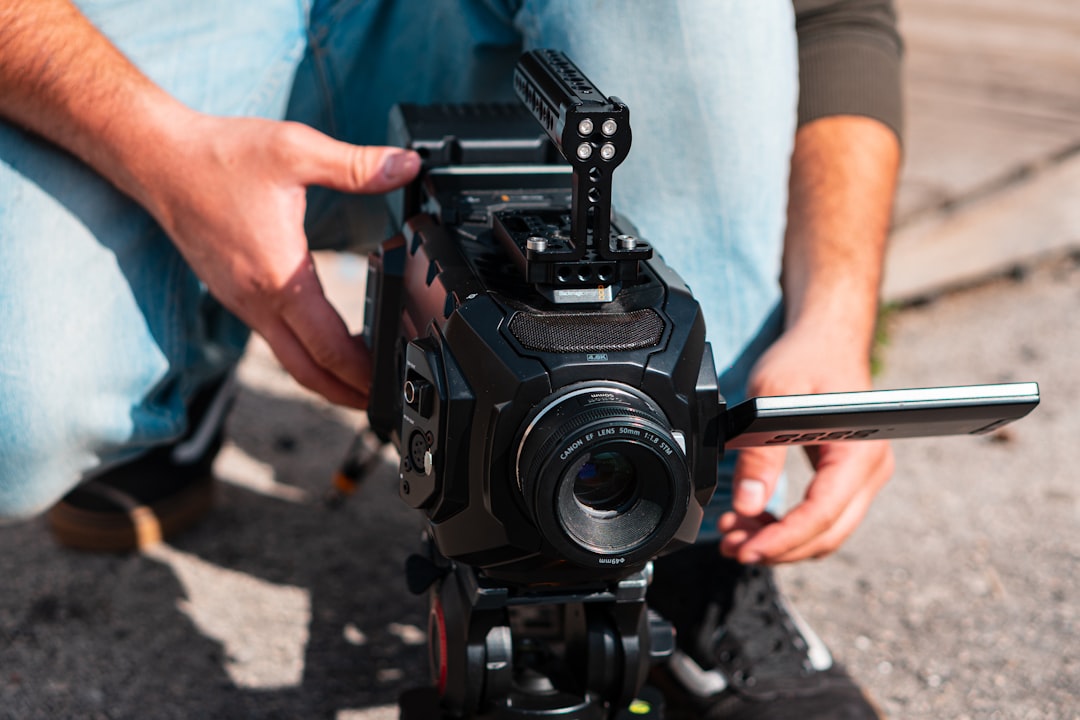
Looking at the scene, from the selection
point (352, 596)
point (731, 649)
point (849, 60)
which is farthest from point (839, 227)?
point (352, 596)

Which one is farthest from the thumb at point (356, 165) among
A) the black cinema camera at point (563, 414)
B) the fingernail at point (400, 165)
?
the black cinema camera at point (563, 414)

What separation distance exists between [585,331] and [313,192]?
2.20 feet

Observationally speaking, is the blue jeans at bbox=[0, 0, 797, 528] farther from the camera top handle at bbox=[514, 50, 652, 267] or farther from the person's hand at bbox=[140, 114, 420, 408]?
the camera top handle at bbox=[514, 50, 652, 267]

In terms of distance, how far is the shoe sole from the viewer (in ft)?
5.65

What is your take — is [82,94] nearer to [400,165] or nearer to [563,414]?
A: [400,165]

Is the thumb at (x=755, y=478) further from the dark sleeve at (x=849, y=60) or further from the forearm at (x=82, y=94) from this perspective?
the forearm at (x=82, y=94)

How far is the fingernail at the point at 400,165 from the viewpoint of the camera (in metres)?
1.16

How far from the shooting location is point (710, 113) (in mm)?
1259

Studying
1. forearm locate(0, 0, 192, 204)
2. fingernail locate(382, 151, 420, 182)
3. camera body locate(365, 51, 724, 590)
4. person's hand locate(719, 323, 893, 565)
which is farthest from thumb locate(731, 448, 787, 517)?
forearm locate(0, 0, 192, 204)

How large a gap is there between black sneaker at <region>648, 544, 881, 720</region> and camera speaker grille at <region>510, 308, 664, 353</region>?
562 millimetres

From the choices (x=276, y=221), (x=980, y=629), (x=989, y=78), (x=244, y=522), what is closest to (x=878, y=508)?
(x=980, y=629)

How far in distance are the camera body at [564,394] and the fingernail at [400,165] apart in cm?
18

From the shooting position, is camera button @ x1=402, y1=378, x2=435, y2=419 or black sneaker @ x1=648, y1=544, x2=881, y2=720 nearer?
camera button @ x1=402, y1=378, x2=435, y2=419

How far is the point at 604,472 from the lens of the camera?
919 mm
